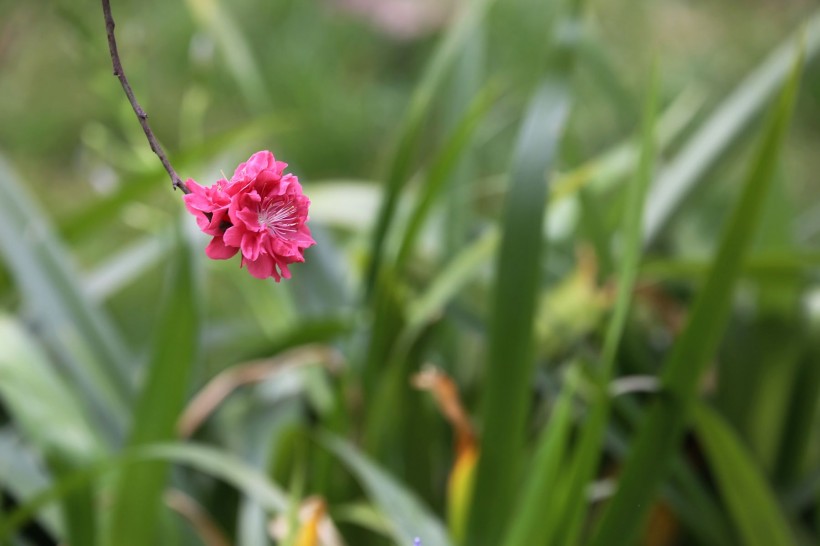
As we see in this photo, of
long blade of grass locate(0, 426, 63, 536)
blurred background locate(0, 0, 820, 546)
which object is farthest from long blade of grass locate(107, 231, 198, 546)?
long blade of grass locate(0, 426, 63, 536)

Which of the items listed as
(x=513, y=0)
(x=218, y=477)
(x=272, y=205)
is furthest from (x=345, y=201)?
(x=513, y=0)

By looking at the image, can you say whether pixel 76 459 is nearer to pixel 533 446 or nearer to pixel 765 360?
pixel 533 446

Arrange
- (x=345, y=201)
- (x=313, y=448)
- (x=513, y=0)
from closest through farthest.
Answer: (x=313, y=448)
(x=345, y=201)
(x=513, y=0)

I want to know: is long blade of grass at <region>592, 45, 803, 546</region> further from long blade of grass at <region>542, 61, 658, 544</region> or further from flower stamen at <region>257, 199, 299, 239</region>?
flower stamen at <region>257, 199, 299, 239</region>

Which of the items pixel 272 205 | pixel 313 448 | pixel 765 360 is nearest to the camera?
pixel 272 205

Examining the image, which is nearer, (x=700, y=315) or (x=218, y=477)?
(x=700, y=315)

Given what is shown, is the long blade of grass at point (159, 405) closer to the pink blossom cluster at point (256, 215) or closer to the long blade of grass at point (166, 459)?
the long blade of grass at point (166, 459)

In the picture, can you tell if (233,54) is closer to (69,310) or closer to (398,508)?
(69,310)
